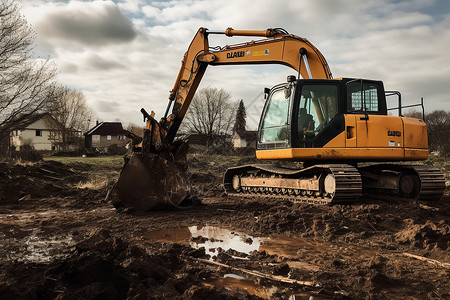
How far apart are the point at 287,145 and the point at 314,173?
880 millimetres

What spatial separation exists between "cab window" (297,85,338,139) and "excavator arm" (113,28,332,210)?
0.61 metres

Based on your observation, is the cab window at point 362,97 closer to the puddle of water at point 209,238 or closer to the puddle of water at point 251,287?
the puddle of water at point 209,238

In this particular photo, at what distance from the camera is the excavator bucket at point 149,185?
7668 mm

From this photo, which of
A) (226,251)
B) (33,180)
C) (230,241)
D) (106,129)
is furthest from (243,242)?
(106,129)

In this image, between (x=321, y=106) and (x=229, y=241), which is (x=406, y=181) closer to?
(x=321, y=106)

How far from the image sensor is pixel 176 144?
890cm

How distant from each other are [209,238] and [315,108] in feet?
12.8

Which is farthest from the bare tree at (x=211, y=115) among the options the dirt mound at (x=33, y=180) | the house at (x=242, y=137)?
the dirt mound at (x=33, y=180)

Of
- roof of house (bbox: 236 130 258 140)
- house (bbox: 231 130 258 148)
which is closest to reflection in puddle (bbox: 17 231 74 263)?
house (bbox: 231 130 258 148)

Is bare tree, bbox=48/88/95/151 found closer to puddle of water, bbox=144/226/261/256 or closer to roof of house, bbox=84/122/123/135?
roof of house, bbox=84/122/123/135

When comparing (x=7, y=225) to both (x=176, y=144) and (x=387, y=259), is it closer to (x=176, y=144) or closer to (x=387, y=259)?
(x=176, y=144)

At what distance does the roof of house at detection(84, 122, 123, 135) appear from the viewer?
66.0m

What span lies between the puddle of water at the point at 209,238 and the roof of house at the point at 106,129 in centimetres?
6290

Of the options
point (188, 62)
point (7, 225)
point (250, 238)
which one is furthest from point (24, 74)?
point (250, 238)
